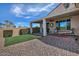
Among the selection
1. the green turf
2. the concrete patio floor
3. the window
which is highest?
the window

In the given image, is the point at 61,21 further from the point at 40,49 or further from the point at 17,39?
the point at 40,49

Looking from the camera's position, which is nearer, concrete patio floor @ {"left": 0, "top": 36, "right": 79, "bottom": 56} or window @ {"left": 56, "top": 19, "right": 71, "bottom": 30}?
concrete patio floor @ {"left": 0, "top": 36, "right": 79, "bottom": 56}

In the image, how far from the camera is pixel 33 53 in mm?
9320

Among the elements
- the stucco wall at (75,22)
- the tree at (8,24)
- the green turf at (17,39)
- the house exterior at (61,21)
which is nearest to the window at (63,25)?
the house exterior at (61,21)

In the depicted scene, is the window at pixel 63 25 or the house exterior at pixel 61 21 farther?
the window at pixel 63 25

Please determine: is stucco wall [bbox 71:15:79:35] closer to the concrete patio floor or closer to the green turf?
the concrete patio floor

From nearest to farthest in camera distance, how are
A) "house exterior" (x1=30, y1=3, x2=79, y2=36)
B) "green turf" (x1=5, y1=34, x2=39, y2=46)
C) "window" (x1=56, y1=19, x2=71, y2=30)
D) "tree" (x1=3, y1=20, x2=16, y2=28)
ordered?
"green turf" (x1=5, y1=34, x2=39, y2=46), "tree" (x1=3, y1=20, x2=16, y2=28), "house exterior" (x1=30, y1=3, x2=79, y2=36), "window" (x1=56, y1=19, x2=71, y2=30)

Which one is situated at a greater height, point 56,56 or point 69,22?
point 69,22

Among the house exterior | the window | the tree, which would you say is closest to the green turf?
the tree

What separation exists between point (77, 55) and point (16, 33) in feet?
16.0

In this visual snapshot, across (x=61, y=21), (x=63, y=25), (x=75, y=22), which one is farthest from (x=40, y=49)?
(x=61, y=21)

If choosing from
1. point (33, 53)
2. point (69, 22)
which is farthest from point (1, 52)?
point (69, 22)

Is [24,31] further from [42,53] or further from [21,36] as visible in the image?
[42,53]

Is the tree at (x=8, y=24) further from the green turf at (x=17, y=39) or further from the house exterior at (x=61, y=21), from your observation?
the house exterior at (x=61, y=21)
